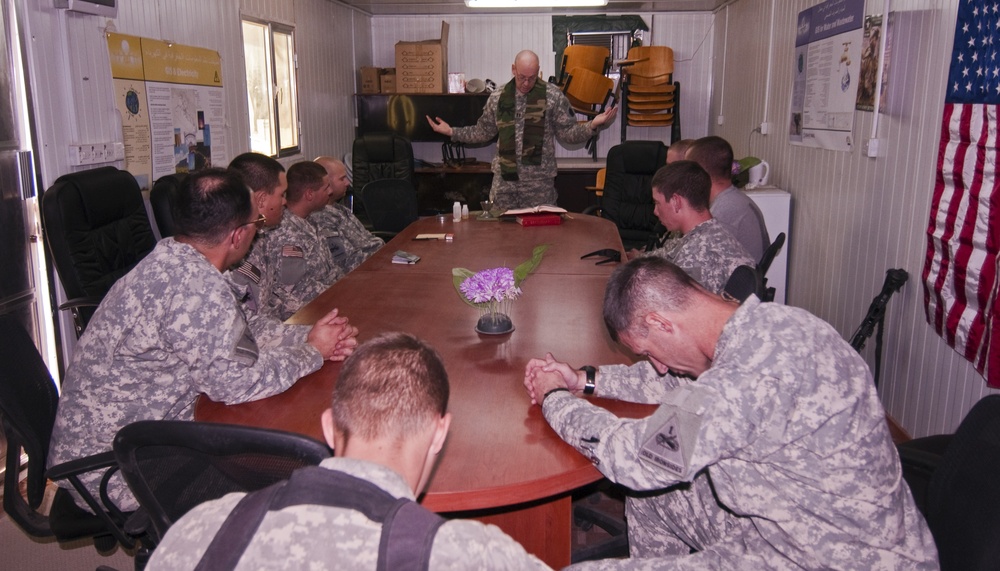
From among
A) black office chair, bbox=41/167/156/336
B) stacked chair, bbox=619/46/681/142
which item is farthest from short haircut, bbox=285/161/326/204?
stacked chair, bbox=619/46/681/142

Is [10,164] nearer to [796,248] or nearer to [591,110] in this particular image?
[796,248]

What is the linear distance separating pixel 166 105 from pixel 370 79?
12.8 feet

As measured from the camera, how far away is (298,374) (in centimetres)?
206

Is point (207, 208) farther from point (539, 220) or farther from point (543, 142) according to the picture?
point (543, 142)

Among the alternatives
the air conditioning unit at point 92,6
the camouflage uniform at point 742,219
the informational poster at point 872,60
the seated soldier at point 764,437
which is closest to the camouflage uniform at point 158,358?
the seated soldier at point 764,437

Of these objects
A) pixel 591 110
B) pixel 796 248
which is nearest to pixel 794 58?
pixel 796 248

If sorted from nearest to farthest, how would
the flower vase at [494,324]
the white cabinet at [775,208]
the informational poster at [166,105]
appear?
the flower vase at [494,324] → the informational poster at [166,105] → the white cabinet at [775,208]

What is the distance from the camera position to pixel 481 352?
7.71ft

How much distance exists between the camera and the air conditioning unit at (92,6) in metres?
3.51

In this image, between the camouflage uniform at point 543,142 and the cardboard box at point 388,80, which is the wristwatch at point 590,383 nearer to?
the camouflage uniform at point 543,142

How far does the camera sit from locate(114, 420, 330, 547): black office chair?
4.25 feet

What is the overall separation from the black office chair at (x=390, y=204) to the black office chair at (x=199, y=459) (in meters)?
4.25

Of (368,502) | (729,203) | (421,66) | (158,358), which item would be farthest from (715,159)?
(421,66)

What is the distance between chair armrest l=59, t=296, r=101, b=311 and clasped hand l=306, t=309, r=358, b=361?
40.3 inches
